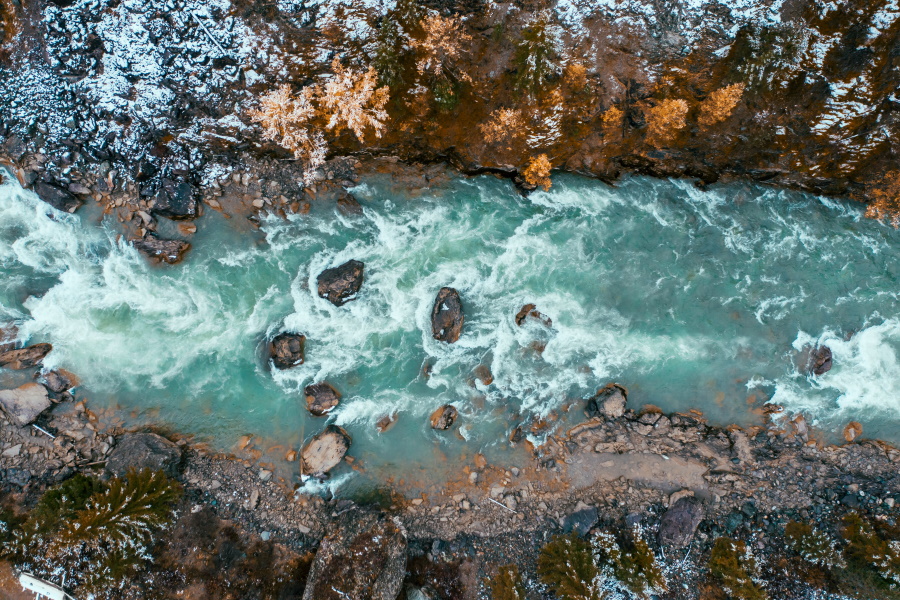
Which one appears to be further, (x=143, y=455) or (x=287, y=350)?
(x=287, y=350)

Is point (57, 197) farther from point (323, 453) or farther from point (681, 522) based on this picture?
point (681, 522)

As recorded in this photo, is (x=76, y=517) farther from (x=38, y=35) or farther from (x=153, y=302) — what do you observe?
(x=38, y=35)

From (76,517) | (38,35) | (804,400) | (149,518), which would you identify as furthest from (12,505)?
(804,400)

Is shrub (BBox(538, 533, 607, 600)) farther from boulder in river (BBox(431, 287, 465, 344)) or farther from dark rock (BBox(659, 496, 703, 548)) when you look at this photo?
boulder in river (BBox(431, 287, 465, 344))

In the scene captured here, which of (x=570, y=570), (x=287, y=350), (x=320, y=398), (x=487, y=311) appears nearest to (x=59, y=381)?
(x=287, y=350)

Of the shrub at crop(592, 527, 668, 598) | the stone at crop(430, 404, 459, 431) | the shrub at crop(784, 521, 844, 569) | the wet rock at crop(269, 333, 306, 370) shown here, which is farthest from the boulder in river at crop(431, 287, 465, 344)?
the shrub at crop(784, 521, 844, 569)

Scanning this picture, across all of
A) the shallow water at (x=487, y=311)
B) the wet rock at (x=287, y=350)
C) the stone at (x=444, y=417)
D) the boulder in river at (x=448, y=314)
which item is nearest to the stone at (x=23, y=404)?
the shallow water at (x=487, y=311)
